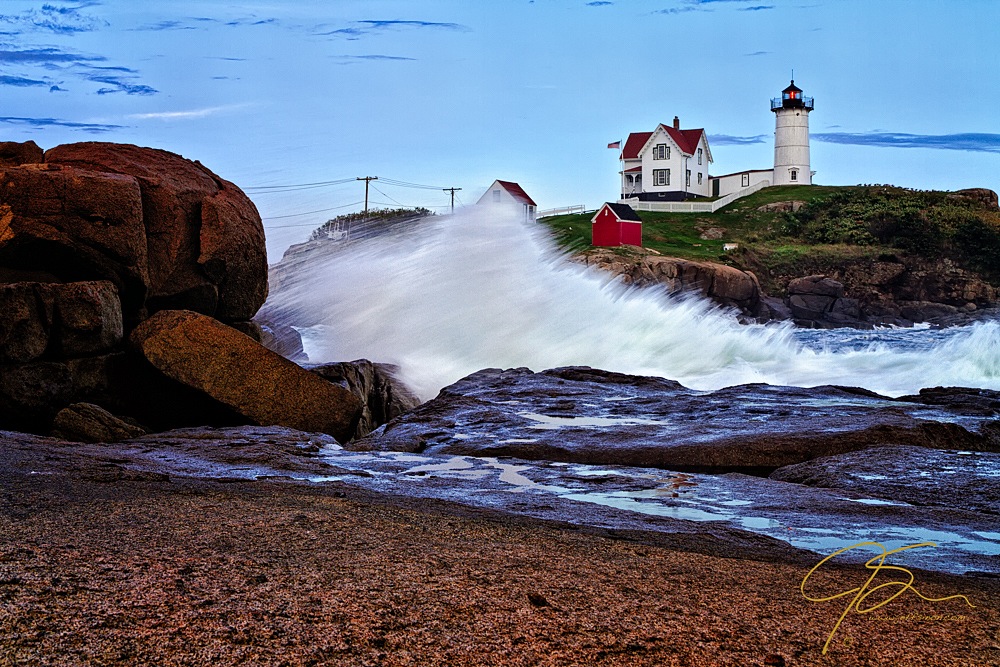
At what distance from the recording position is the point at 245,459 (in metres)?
6.33

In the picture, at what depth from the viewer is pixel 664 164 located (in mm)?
66375

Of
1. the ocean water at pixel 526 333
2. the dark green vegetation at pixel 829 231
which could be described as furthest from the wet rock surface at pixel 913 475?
the dark green vegetation at pixel 829 231

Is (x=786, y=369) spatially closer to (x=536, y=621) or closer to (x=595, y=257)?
(x=536, y=621)

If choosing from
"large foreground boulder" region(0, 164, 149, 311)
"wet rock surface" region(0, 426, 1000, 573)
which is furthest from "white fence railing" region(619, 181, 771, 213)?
"wet rock surface" region(0, 426, 1000, 573)

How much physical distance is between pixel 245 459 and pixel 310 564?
10.8 ft

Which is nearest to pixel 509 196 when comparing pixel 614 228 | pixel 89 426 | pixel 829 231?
pixel 614 228

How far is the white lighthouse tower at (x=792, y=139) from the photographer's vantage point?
6888cm

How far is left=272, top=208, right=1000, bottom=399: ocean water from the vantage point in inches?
660

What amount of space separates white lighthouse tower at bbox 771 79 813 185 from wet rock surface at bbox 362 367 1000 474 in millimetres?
62679

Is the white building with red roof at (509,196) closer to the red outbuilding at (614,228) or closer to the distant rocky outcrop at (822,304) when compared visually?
the red outbuilding at (614,228)

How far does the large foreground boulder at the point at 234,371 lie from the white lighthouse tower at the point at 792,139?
65.6 metres

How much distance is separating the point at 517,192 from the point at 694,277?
2314 cm

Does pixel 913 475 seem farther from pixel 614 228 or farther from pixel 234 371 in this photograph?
pixel 614 228

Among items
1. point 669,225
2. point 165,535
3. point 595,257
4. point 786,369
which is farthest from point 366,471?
point 669,225
